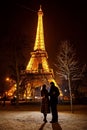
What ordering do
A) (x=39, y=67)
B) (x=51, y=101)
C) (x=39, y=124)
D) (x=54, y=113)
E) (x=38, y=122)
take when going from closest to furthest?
(x=39, y=124) < (x=38, y=122) < (x=54, y=113) < (x=51, y=101) < (x=39, y=67)

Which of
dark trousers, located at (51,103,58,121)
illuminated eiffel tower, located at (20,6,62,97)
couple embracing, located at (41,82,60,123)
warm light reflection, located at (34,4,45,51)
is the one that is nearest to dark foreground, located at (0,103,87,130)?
dark trousers, located at (51,103,58,121)

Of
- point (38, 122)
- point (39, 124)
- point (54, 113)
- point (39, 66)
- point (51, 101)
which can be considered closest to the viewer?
point (39, 124)

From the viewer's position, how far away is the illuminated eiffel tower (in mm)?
58619

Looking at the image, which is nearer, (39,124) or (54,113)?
(39,124)

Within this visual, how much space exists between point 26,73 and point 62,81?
2511cm

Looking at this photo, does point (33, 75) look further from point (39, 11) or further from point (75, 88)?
point (39, 11)

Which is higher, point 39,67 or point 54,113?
point 39,67

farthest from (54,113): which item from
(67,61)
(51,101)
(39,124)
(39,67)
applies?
(39,67)

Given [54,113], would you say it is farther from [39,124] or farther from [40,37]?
[40,37]

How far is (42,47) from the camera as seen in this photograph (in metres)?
67.3

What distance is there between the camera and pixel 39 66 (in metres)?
62.6

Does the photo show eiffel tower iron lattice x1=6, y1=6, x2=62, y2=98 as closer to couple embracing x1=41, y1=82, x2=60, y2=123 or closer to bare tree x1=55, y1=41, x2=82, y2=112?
bare tree x1=55, y1=41, x2=82, y2=112

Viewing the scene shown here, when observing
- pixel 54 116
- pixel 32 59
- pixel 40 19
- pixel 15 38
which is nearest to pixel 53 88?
pixel 54 116

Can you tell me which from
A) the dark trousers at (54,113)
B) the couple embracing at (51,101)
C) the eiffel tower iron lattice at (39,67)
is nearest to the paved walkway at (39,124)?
the dark trousers at (54,113)
